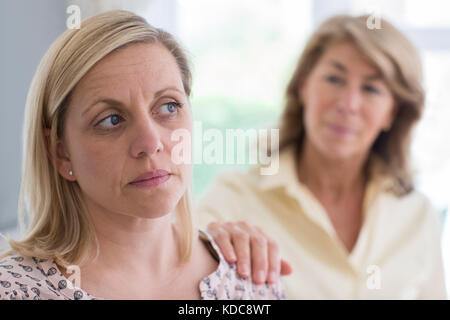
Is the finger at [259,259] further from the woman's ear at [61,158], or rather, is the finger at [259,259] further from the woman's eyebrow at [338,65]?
the woman's eyebrow at [338,65]

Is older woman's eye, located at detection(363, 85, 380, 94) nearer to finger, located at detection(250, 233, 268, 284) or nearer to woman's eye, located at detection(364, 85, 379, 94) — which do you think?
woman's eye, located at detection(364, 85, 379, 94)

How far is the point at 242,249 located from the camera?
2.97ft

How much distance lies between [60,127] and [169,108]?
0.47 ft

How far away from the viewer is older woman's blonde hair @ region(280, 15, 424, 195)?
1.42 m

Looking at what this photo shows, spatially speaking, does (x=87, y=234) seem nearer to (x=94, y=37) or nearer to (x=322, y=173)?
(x=94, y=37)

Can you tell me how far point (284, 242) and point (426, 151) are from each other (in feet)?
2.71

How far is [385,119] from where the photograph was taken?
152cm

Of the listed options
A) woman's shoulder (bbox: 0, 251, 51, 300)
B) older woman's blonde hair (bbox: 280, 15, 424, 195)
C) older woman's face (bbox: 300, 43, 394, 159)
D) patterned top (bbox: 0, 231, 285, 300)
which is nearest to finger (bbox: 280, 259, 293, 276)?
patterned top (bbox: 0, 231, 285, 300)

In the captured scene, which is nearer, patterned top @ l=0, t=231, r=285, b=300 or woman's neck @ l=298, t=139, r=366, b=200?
patterned top @ l=0, t=231, r=285, b=300

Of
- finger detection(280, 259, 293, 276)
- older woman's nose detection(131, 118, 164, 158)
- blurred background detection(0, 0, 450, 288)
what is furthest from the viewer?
blurred background detection(0, 0, 450, 288)

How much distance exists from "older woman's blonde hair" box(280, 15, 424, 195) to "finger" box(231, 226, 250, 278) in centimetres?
68

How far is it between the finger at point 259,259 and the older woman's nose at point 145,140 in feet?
1.01

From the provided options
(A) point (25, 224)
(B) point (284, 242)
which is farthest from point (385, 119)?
(A) point (25, 224)

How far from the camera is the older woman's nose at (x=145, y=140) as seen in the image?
0.68 meters
